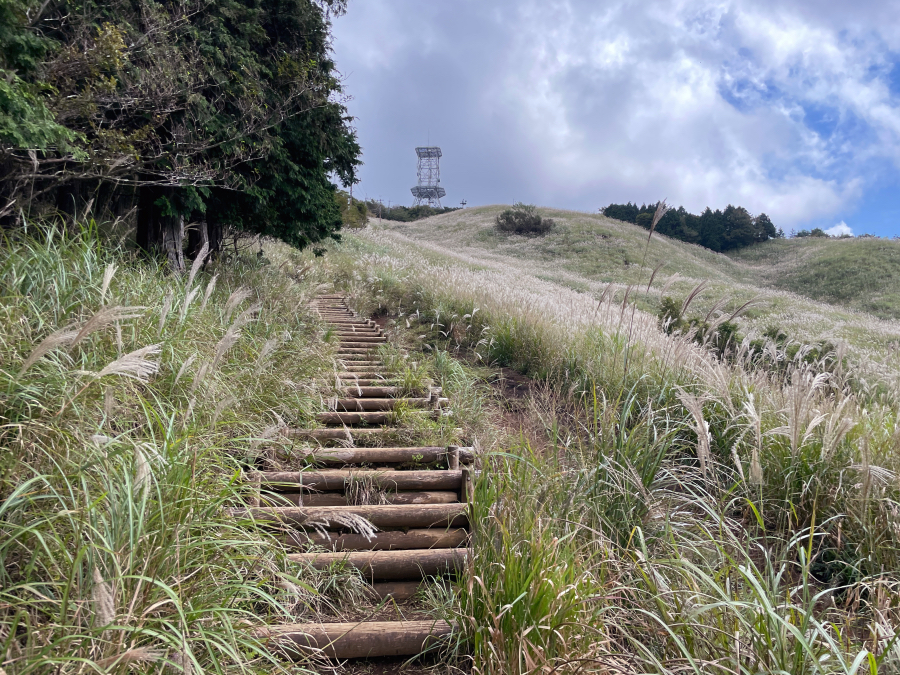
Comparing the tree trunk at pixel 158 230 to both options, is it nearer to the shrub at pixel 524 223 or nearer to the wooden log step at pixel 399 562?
the wooden log step at pixel 399 562

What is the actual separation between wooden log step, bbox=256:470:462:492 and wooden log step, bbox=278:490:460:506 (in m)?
0.05

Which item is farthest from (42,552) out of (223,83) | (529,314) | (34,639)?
(529,314)

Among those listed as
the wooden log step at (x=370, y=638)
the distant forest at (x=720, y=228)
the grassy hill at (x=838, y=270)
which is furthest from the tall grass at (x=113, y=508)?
the distant forest at (x=720, y=228)

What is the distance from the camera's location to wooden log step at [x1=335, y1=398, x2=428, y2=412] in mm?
4883

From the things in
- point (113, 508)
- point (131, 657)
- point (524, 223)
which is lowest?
point (131, 657)

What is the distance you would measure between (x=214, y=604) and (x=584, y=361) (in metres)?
4.94

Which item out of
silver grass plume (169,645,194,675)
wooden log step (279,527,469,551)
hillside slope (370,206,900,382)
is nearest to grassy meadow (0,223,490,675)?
silver grass plume (169,645,194,675)

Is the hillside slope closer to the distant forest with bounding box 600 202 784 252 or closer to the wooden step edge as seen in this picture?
the distant forest with bounding box 600 202 784 252

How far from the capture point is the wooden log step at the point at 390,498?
3359 millimetres

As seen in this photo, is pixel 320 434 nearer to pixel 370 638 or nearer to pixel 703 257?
pixel 370 638

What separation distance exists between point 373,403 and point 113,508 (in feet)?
11.4

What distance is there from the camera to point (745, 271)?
4247 centimetres

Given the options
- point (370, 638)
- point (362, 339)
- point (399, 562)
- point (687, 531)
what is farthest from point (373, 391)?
point (687, 531)

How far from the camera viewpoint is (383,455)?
3.88 metres
